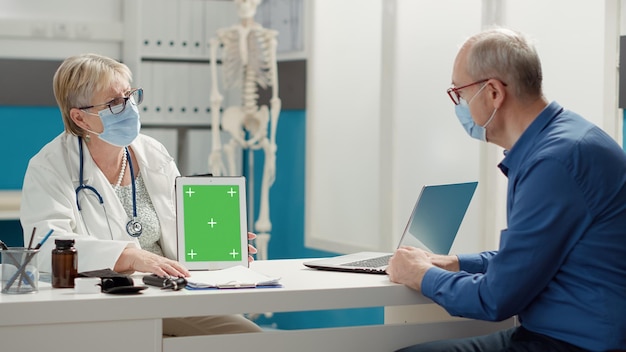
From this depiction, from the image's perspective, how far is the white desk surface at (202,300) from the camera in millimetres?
1689

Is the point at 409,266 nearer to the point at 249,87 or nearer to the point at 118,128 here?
the point at 118,128

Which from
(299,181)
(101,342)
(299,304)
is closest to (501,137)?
(299,304)

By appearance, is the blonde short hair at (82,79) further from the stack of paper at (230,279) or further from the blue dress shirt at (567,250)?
the blue dress shirt at (567,250)

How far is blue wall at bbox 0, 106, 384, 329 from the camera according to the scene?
4.48m

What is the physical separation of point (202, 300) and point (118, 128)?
75cm

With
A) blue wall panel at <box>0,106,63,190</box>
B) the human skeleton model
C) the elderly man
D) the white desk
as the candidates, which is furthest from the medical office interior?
the white desk

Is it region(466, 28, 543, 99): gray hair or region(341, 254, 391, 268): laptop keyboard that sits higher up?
region(466, 28, 543, 99): gray hair

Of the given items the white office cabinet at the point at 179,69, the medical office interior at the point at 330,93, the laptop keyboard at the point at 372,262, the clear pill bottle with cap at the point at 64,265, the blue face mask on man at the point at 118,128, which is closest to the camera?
the clear pill bottle with cap at the point at 64,265

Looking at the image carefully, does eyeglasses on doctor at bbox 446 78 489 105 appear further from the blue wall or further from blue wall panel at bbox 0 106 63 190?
blue wall panel at bbox 0 106 63 190

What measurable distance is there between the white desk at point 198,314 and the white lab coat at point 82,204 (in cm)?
24

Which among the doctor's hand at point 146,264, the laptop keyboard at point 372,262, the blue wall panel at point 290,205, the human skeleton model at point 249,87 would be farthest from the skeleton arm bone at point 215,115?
the doctor's hand at point 146,264

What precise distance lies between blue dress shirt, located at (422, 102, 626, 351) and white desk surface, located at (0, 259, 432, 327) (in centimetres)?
21

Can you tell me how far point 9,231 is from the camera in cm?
447

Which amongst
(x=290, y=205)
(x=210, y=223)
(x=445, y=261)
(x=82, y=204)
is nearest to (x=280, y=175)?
(x=290, y=205)
